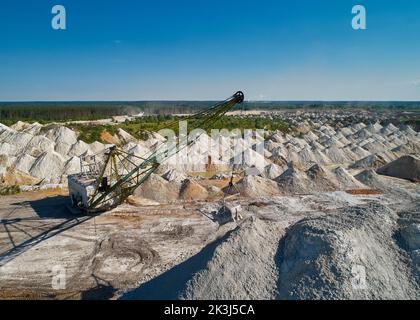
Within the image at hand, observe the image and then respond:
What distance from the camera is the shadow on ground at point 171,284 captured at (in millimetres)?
9148

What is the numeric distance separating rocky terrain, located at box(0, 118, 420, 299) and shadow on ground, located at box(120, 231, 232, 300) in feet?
0.15

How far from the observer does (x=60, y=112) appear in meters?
97.6

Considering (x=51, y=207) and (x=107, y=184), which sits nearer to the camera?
(x=107, y=184)

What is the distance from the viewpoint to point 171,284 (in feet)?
31.4

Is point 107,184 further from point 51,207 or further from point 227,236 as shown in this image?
point 227,236

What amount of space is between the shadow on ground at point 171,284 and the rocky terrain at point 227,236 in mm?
47

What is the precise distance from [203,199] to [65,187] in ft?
34.1

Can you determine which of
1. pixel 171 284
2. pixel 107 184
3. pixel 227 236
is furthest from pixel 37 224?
pixel 227 236

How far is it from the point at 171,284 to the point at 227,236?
2480 mm

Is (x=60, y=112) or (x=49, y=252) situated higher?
(x=60, y=112)

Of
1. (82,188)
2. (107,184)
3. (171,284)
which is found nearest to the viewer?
(171,284)

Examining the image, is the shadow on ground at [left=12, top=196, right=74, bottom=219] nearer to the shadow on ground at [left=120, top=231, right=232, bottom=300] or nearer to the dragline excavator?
the dragline excavator
